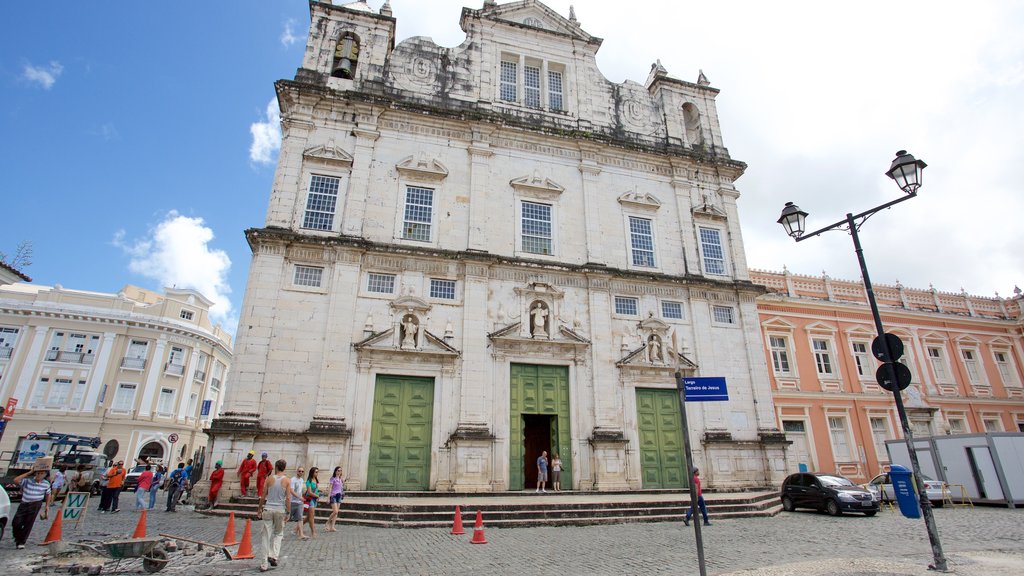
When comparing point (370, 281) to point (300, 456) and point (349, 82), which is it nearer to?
point (300, 456)

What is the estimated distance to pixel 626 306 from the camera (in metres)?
19.3

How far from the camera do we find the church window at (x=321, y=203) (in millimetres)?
17406

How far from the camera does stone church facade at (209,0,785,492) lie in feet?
51.5

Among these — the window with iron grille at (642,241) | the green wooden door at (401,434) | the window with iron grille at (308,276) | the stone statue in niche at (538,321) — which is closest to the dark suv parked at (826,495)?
the window with iron grille at (642,241)

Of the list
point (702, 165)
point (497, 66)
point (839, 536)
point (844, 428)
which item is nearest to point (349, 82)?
point (497, 66)

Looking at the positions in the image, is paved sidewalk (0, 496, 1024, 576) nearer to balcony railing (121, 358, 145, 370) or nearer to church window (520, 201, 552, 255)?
church window (520, 201, 552, 255)

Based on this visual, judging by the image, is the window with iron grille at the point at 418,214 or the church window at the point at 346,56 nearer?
the window with iron grille at the point at 418,214

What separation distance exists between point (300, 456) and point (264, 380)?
2.50 m

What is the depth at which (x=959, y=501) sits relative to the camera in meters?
18.7

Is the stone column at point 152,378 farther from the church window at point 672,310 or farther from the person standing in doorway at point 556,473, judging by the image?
the church window at point 672,310

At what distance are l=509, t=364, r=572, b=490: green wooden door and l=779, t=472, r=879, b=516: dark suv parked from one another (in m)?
6.92

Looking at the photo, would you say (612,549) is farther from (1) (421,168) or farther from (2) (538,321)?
(1) (421,168)

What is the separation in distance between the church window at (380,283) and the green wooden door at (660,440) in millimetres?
9468

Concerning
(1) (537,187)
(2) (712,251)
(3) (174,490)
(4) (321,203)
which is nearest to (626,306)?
(2) (712,251)
